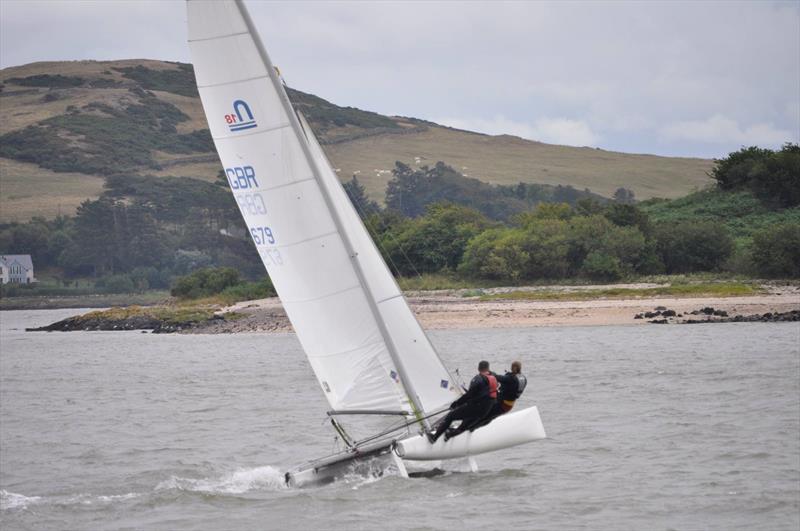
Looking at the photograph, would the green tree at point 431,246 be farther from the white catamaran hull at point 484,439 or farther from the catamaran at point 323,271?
the white catamaran hull at point 484,439

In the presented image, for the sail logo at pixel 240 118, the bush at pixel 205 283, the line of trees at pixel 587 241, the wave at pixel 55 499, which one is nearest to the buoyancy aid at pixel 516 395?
the line of trees at pixel 587 241

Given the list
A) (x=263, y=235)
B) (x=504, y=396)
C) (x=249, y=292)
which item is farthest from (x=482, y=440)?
(x=249, y=292)

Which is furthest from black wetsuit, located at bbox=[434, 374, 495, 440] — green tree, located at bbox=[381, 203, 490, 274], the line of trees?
green tree, located at bbox=[381, 203, 490, 274]

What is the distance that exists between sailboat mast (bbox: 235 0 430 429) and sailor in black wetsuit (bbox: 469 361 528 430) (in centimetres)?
82

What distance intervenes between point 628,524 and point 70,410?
Answer: 1808 cm

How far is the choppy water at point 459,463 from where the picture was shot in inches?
632

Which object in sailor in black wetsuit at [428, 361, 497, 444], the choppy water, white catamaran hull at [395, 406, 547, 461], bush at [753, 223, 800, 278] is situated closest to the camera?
the choppy water

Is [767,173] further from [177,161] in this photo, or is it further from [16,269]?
[177,161]

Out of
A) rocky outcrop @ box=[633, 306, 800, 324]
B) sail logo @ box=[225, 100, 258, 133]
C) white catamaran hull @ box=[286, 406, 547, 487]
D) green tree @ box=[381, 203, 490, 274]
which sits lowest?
rocky outcrop @ box=[633, 306, 800, 324]

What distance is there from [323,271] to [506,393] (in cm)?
291

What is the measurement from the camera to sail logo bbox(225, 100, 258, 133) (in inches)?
626

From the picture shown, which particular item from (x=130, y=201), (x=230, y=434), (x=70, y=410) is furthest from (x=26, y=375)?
(x=130, y=201)

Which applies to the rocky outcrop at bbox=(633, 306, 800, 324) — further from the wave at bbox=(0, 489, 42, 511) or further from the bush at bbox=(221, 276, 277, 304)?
the wave at bbox=(0, 489, 42, 511)

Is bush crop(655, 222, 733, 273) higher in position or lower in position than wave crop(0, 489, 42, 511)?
higher
